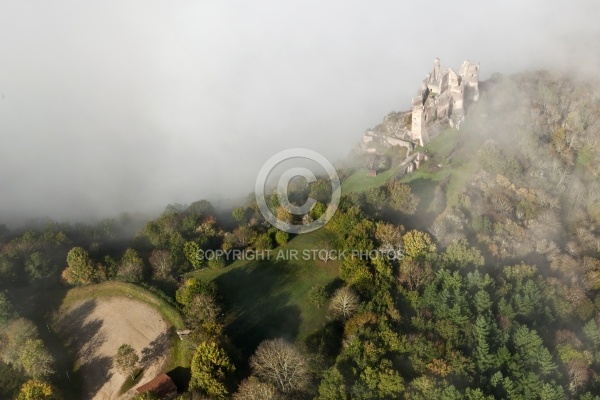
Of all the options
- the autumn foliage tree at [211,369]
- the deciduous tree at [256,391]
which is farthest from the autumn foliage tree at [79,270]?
the deciduous tree at [256,391]

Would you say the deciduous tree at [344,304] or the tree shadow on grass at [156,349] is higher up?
the deciduous tree at [344,304]

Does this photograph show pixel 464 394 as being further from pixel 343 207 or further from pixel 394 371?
pixel 343 207

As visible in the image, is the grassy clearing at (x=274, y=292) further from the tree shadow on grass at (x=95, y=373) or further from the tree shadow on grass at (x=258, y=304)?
the tree shadow on grass at (x=95, y=373)

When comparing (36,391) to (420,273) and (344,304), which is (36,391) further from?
(420,273)

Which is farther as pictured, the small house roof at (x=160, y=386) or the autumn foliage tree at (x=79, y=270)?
the autumn foliage tree at (x=79, y=270)

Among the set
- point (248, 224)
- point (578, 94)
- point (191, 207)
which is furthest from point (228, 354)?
point (578, 94)

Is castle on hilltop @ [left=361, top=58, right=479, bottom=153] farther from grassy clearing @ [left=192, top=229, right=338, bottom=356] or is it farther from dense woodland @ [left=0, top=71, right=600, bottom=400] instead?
grassy clearing @ [left=192, top=229, right=338, bottom=356]

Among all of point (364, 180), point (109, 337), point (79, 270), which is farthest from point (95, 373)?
point (364, 180)
